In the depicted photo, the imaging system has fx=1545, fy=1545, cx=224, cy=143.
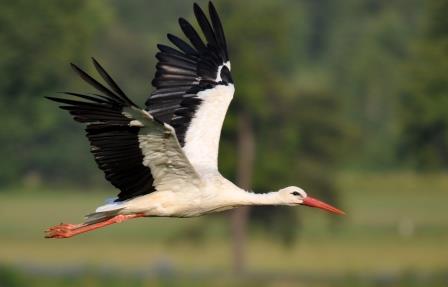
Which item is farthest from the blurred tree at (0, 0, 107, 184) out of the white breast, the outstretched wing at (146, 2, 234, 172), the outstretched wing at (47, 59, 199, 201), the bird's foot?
the outstretched wing at (47, 59, 199, 201)

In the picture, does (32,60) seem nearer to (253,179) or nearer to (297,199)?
(253,179)

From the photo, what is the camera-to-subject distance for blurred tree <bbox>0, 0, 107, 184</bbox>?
153 feet

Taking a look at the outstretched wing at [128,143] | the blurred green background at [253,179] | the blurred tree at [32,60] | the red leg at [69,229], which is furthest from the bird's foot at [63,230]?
the blurred tree at [32,60]

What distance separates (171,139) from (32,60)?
111 feet

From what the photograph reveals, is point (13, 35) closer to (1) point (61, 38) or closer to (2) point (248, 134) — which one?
(1) point (61, 38)

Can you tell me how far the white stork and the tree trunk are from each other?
2195 cm

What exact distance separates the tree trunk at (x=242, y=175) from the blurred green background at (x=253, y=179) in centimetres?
19

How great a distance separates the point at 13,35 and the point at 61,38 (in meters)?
1.54

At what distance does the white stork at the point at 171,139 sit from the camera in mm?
13633

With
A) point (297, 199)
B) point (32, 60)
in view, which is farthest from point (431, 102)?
point (297, 199)

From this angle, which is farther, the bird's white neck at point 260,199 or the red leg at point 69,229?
the red leg at point 69,229

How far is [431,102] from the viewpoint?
4219 cm

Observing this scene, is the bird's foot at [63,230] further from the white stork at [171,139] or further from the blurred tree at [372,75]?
the blurred tree at [372,75]

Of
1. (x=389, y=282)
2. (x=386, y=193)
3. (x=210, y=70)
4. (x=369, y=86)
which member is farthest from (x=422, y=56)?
(x=369, y=86)
